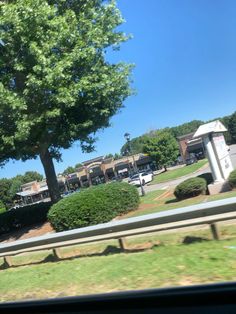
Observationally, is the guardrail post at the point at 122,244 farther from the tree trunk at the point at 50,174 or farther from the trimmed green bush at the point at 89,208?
the tree trunk at the point at 50,174

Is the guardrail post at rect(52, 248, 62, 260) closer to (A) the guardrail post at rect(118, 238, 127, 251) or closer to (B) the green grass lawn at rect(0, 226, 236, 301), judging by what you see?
(B) the green grass lawn at rect(0, 226, 236, 301)

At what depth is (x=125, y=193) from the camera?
60.7ft

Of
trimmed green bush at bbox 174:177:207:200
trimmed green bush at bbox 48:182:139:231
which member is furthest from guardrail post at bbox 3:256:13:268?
trimmed green bush at bbox 174:177:207:200

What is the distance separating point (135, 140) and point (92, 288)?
160 m

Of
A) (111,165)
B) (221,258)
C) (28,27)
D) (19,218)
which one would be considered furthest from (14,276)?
(111,165)

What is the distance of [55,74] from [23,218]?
8.99 meters

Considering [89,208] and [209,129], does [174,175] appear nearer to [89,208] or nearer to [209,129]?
[209,129]

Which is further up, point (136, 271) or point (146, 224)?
point (146, 224)

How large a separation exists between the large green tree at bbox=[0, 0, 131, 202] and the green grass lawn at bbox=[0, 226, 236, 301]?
34.2ft

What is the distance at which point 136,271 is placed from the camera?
22.8 ft

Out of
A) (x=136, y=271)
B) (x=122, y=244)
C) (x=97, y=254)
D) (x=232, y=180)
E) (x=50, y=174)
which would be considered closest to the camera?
(x=136, y=271)

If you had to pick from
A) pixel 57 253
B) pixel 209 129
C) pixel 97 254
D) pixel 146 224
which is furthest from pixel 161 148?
pixel 146 224

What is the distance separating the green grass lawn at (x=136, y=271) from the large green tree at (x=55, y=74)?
1043cm

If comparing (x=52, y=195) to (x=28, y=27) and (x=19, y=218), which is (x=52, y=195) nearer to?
(x=19, y=218)
